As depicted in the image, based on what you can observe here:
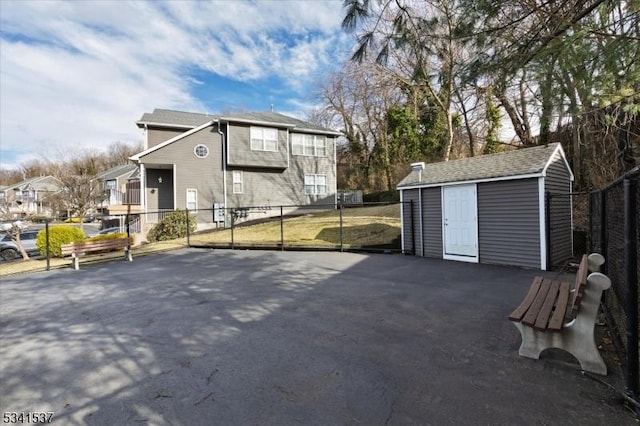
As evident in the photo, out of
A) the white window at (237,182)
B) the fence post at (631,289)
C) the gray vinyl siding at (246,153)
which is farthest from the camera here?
the white window at (237,182)

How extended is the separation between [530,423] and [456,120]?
2577cm

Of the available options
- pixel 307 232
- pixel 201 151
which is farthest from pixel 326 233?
pixel 201 151

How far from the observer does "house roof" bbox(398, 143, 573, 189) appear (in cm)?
892

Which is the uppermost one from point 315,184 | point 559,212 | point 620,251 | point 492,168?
point 315,184

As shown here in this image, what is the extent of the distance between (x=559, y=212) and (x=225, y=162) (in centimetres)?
1754

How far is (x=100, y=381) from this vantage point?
10.4ft

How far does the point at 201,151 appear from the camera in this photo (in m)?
20.8

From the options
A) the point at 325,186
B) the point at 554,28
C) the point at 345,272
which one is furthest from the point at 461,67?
the point at 325,186

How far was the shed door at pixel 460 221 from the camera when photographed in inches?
388

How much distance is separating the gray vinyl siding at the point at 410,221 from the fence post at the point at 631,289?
8.71 metres

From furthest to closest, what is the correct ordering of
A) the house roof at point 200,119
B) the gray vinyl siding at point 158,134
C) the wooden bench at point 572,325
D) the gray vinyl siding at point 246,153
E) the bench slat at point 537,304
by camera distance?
the gray vinyl siding at point 158,134 < the house roof at point 200,119 < the gray vinyl siding at point 246,153 < the bench slat at point 537,304 < the wooden bench at point 572,325

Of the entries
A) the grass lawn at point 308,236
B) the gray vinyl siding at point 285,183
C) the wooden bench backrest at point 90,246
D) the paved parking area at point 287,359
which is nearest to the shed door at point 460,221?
the grass lawn at point 308,236

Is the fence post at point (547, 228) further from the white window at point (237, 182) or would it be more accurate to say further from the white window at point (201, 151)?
the white window at point (201, 151)

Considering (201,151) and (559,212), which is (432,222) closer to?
(559,212)
